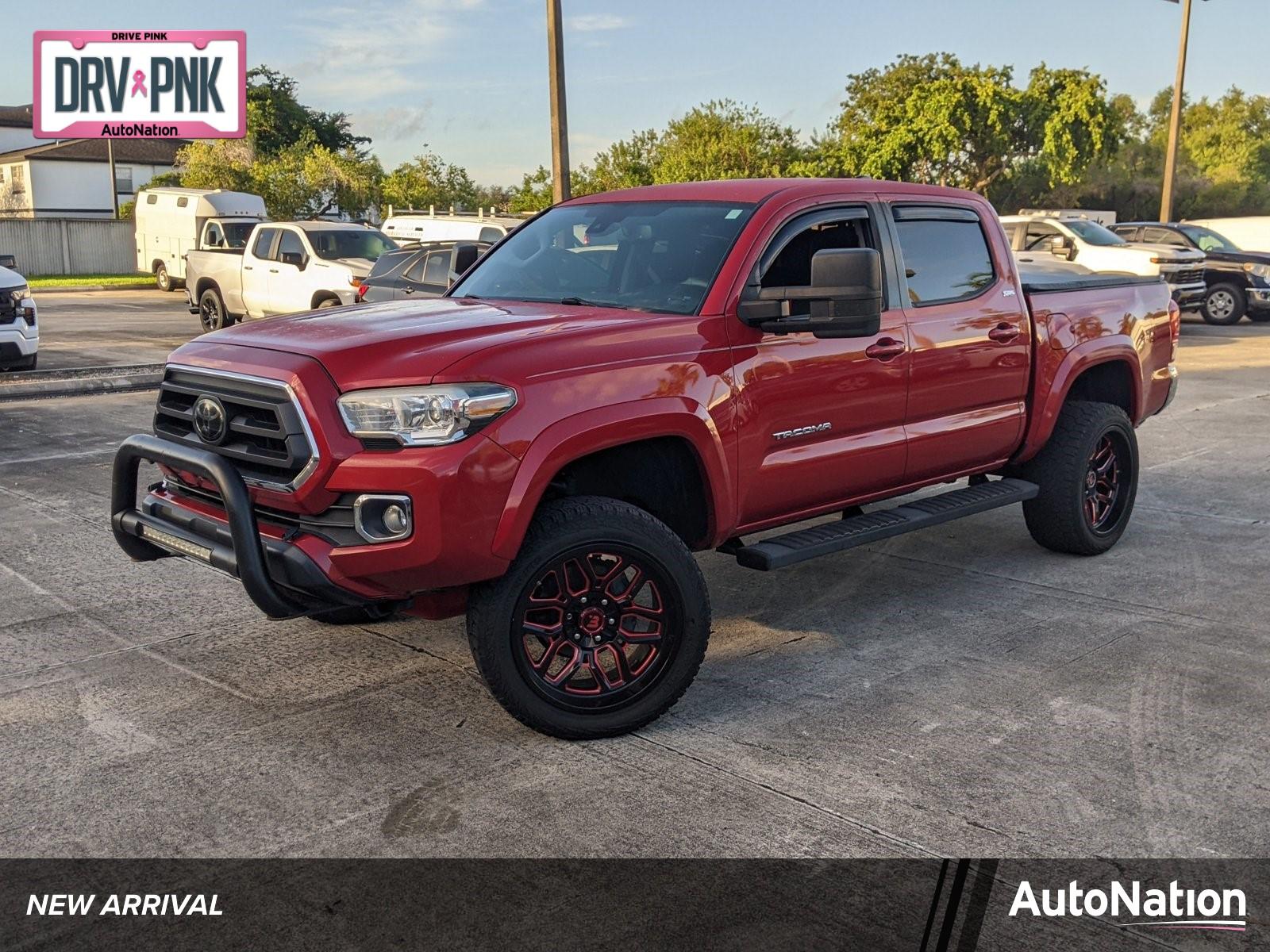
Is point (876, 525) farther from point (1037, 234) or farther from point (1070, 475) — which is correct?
point (1037, 234)

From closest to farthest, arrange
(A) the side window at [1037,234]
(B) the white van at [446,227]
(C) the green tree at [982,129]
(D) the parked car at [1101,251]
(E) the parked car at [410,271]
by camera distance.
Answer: (E) the parked car at [410,271] < (D) the parked car at [1101,251] < (A) the side window at [1037,234] < (B) the white van at [446,227] < (C) the green tree at [982,129]

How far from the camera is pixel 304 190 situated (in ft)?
150

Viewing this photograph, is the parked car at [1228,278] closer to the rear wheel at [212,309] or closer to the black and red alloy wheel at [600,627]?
the rear wheel at [212,309]

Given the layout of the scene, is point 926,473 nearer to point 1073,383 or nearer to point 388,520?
point 1073,383

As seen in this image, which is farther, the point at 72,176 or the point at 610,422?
the point at 72,176

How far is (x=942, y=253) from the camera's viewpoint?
241 inches

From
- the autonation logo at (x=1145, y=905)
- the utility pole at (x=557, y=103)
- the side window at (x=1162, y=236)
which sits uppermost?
the utility pole at (x=557, y=103)

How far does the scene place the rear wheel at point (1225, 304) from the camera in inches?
907

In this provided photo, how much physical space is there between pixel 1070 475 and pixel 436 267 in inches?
418

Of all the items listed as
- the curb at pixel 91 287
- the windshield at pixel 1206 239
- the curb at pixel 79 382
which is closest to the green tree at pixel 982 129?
the windshield at pixel 1206 239

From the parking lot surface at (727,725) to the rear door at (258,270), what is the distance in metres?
12.3

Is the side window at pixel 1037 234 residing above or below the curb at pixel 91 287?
above

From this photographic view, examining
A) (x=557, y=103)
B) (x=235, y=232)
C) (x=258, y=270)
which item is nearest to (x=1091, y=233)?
(x=557, y=103)

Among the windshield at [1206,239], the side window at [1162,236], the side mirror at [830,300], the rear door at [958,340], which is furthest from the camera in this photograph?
the windshield at [1206,239]
